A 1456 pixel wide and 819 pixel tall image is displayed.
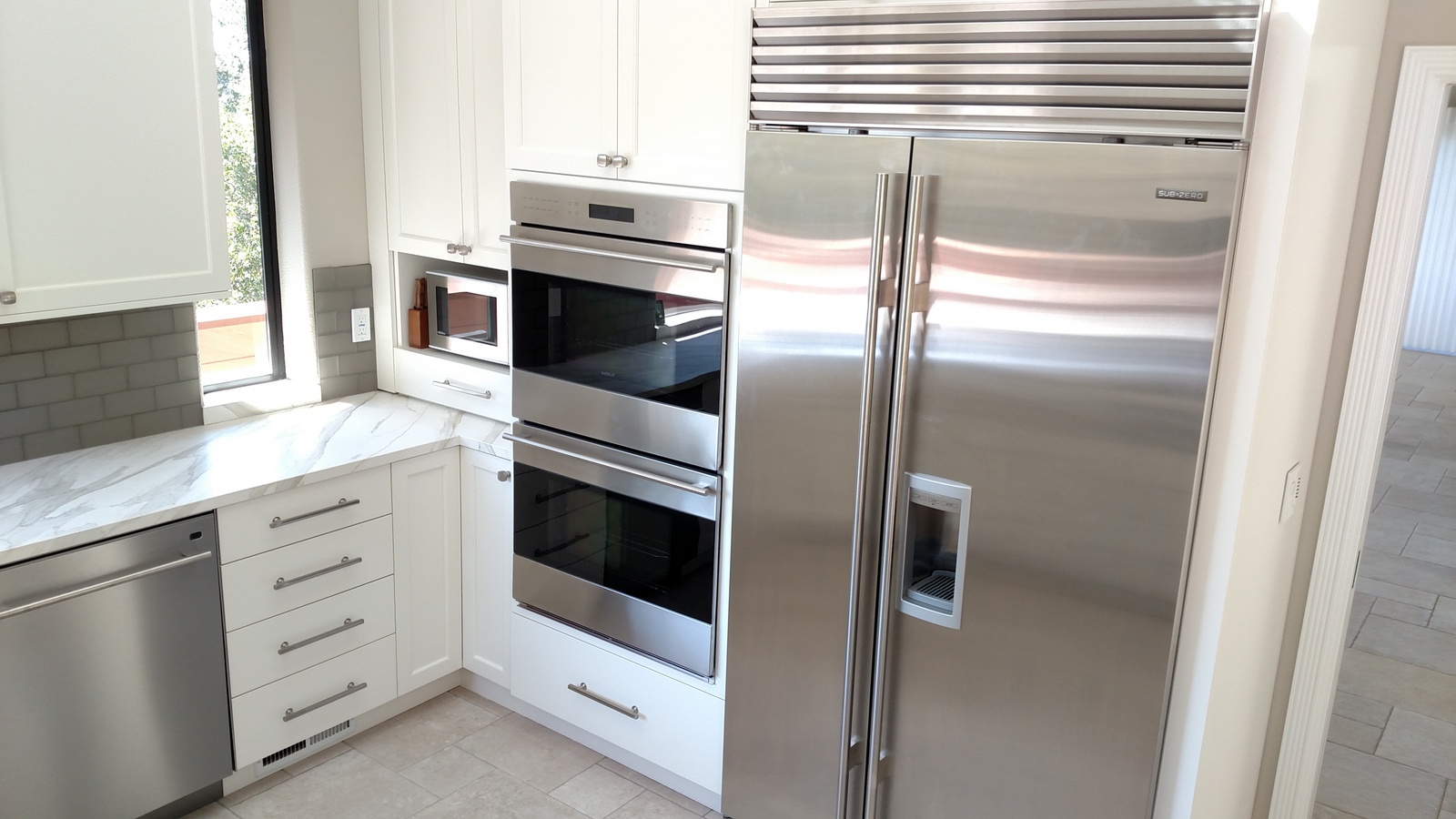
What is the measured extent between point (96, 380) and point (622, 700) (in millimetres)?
1710

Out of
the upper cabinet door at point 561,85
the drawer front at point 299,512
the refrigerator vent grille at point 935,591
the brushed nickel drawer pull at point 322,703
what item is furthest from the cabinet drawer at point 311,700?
the refrigerator vent grille at point 935,591

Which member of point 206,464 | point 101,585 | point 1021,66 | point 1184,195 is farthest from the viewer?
point 206,464

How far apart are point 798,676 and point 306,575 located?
1.41 metres

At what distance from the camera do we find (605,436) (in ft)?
9.15

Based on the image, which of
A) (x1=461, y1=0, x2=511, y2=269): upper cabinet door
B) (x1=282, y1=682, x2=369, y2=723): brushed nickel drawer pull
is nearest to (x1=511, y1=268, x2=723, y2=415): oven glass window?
(x1=461, y1=0, x2=511, y2=269): upper cabinet door

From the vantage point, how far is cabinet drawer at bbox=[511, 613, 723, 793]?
9.14 feet

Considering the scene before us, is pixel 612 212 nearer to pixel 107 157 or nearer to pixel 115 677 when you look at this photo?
pixel 107 157

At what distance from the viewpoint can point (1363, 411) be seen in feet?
7.72

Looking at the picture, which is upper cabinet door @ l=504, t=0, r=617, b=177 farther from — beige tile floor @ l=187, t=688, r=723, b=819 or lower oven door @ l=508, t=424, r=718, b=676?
beige tile floor @ l=187, t=688, r=723, b=819

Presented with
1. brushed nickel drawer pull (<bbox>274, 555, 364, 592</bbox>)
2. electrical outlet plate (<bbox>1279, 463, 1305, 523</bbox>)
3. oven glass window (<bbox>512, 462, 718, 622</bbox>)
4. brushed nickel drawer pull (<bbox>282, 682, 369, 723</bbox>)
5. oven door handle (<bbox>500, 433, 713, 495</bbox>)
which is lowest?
brushed nickel drawer pull (<bbox>282, 682, 369, 723</bbox>)

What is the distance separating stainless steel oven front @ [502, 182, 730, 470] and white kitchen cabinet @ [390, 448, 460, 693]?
1.27 ft

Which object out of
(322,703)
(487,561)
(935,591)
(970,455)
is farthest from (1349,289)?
(322,703)

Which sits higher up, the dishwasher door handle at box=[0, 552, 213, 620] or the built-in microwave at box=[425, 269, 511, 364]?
the built-in microwave at box=[425, 269, 511, 364]

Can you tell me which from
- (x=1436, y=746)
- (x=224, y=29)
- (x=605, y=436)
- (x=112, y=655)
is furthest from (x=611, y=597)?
(x=1436, y=746)
